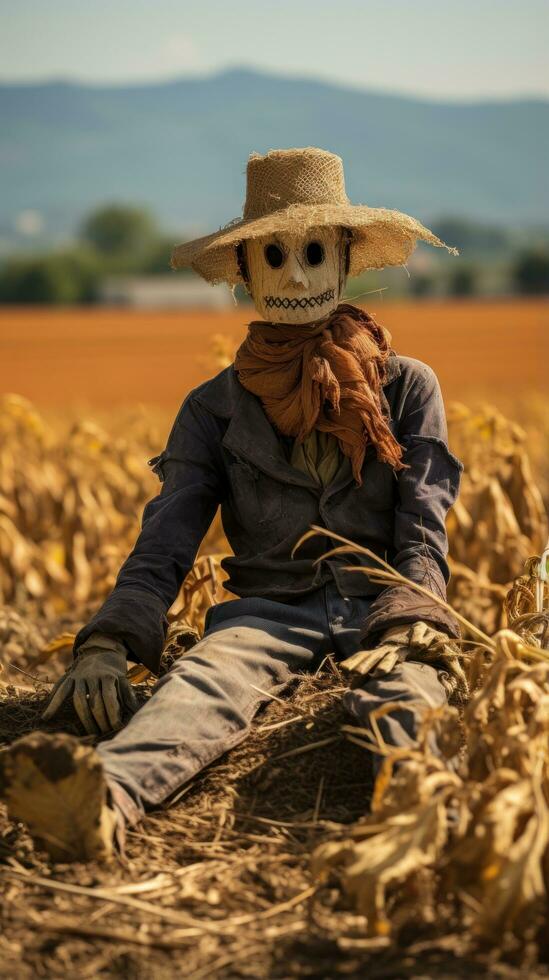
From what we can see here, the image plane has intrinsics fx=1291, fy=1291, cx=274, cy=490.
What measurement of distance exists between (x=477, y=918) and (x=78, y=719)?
1.48 meters

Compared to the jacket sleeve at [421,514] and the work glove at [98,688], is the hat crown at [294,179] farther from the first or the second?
the work glove at [98,688]

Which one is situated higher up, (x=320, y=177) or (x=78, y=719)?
(x=320, y=177)

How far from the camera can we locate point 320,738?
123 inches

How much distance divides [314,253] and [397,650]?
113 cm

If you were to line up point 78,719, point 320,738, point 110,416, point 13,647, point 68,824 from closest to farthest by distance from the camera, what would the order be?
point 68,824 → point 320,738 → point 78,719 → point 13,647 → point 110,416

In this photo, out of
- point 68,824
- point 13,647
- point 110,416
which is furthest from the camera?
point 110,416

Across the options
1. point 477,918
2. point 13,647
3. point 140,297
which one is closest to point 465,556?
point 13,647

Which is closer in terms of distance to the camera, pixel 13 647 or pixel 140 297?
pixel 13 647

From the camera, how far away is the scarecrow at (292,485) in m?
3.20

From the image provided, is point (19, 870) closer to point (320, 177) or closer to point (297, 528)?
point (297, 528)

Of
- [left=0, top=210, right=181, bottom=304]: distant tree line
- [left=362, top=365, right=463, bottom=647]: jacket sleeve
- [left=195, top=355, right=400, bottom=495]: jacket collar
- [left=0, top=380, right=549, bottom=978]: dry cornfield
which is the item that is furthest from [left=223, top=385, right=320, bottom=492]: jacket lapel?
[left=0, top=210, right=181, bottom=304]: distant tree line

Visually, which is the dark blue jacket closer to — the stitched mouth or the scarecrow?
the scarecrow

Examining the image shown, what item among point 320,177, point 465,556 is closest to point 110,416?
point 465,556

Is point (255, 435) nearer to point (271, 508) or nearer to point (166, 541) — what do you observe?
point (271, 508)
